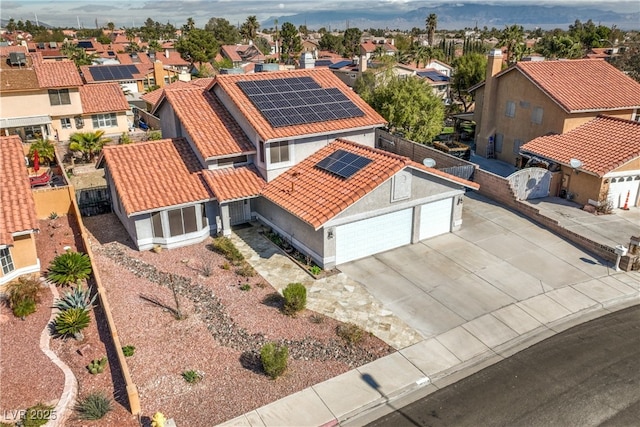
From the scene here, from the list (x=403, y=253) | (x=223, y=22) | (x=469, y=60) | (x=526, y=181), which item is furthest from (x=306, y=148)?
(x=223, y=22)

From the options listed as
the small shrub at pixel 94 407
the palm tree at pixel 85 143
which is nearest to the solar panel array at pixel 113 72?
the palm tree at pixel 85 143

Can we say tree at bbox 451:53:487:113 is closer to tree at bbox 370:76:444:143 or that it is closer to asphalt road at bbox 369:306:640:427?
tree at bbox 370:76:444:143

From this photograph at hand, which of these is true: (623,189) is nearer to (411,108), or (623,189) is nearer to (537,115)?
(537,115)

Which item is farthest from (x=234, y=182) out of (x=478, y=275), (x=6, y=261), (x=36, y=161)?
(x=36, y=161)

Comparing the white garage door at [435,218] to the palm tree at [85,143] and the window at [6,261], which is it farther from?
the palm tree at [85,143]

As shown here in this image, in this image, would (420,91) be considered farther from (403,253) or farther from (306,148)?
(403,253)
